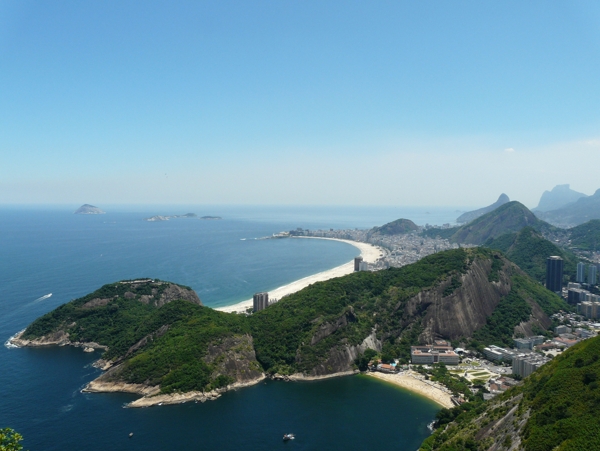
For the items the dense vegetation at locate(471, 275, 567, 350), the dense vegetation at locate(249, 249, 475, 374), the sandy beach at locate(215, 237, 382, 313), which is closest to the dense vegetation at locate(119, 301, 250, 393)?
the dense vegetation at locate(249, 249, 475, 374)

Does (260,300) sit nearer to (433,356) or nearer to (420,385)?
(433,356)

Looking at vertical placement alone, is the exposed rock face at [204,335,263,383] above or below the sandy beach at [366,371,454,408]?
above

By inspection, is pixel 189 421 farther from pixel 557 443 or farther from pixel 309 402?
pixel 557 443

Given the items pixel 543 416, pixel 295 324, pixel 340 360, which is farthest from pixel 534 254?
pixel 543 416


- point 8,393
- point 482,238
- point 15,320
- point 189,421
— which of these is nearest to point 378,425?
point 189,421

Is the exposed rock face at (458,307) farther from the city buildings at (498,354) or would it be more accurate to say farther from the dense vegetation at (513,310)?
the city buildings at (498,354)

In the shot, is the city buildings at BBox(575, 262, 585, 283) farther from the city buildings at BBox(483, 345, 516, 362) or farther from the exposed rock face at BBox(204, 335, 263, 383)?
the exposed rock face at BBox(204, 335, 263, 383)

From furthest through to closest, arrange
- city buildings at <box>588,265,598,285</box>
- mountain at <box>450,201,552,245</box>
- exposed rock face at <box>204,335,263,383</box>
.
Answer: mountain at <box>450,201,552,245</box> < city buildings at <box>588,265,598,285</box> < exposed rock face at <box>204,335,263,383</box>
